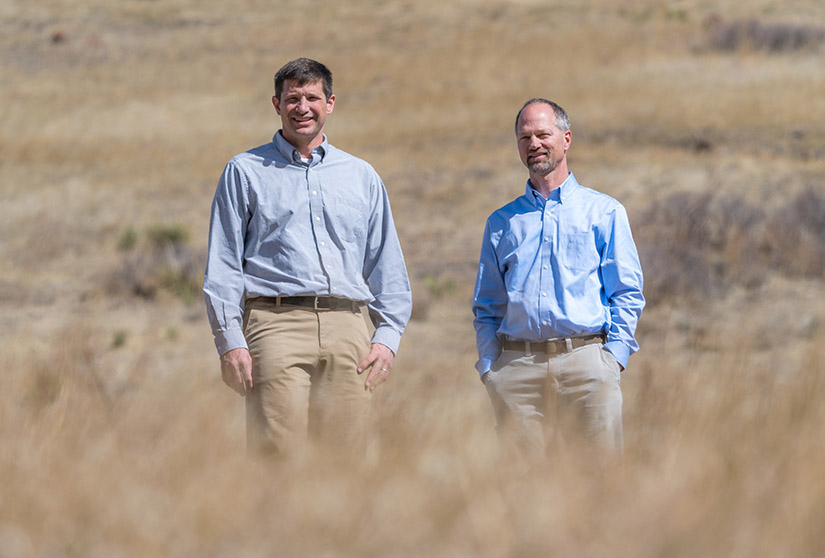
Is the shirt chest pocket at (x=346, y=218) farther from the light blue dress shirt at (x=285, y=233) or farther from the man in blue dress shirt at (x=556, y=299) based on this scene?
the man in blue dress shirt at (x=556, y=299)

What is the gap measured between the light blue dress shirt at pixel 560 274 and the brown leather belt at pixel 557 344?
3 centimetres

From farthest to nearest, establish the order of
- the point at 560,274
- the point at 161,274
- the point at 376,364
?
the point at 161,274 → the point at 376,364 → the point at 560,274

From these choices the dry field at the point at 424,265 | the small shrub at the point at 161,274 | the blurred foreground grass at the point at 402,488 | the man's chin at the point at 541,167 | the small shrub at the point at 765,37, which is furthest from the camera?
the small shrub at the point at 765,37

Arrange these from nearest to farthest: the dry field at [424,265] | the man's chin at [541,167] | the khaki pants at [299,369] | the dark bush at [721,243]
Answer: the dry field at [424,265] → the khaki pants at [299,369] → the man's chin at [541,167] → the dark bush at [721,243]

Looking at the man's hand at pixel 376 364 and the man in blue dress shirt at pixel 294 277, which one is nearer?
the man in blue dress shirt at pixel 294 277

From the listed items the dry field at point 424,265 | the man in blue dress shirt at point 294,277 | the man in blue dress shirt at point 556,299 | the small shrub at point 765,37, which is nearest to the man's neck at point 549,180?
the man in blue dress shirt at point 556,299

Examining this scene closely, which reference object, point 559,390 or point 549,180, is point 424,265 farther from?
point 559,390

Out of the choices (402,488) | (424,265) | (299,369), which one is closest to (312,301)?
(299,369)

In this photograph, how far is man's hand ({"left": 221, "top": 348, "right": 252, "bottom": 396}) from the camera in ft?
11.6

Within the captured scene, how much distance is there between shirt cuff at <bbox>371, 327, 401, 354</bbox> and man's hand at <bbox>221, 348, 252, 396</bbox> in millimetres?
523

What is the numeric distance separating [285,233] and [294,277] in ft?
0.56

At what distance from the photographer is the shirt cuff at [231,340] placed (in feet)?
11.6

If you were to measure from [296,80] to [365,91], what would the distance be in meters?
27.0

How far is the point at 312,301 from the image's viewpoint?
12.0 ft
